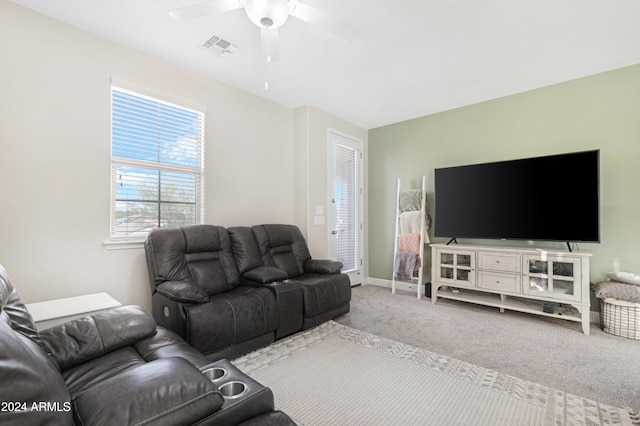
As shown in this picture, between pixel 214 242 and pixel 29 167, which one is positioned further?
pixel 214 242

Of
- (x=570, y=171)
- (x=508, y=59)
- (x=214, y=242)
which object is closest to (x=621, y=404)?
(x=570, y=171)

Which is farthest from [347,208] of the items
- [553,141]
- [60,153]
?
[60,153]

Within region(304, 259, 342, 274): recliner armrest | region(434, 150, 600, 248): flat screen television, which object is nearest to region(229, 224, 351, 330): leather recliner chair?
region(304, 259, 342, 274): recliner armrest

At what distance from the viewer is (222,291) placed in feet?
9.33

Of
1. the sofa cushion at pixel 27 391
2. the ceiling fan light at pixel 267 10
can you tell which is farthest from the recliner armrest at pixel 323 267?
the sofa cushion at pixel 27 391

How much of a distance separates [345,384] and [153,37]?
3256 mm

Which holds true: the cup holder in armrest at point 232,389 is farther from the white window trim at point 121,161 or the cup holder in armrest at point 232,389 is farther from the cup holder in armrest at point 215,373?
the white window trim at point 121,161

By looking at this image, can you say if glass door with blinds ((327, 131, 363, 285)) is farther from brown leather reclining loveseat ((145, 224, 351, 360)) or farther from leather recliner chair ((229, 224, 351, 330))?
brown leather reclining loveseat ((145, 224, 351, 360))

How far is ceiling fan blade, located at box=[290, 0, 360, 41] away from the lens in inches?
72.9

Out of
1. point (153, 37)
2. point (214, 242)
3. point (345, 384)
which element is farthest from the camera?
point (214, 242)

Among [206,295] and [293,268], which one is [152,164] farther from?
[293,268]

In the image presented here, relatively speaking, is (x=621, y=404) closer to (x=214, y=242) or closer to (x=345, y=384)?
(x=345, y=384)

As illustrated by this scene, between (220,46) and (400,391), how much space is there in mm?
3177

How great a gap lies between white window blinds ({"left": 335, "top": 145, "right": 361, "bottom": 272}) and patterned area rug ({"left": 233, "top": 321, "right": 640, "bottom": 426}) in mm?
2236
